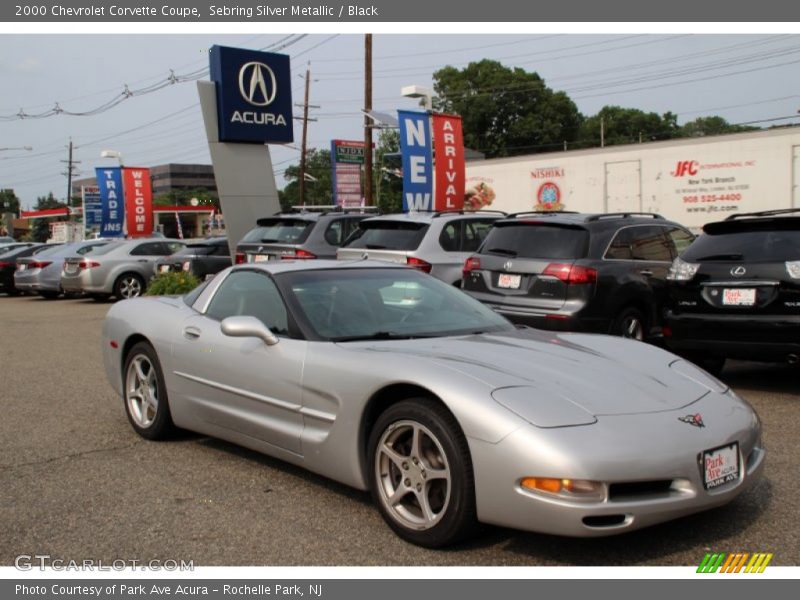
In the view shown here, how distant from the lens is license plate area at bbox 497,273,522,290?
8.54 metres

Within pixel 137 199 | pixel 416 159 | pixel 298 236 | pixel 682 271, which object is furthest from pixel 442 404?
pixel 137 199

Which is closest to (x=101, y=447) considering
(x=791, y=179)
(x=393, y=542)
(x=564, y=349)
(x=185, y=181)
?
(x=393, y=542)

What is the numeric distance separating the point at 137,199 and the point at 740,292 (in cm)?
2616

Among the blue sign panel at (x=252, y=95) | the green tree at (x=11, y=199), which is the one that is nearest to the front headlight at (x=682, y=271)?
the blue sign panel at (x=252, y=95)

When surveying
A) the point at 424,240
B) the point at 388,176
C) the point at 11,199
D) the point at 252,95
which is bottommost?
the point at 424,240

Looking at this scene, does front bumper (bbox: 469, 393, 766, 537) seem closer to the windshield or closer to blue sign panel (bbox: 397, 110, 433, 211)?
the windshield

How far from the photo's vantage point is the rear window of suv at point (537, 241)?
8406mm

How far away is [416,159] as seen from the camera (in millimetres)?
16969

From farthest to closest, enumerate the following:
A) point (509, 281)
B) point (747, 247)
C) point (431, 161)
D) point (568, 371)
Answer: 1. point (431, 161)
2. point (509, 281)
3. point (747, 247)
4. point (568, 371)

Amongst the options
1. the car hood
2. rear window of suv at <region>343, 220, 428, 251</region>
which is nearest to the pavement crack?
the car hood

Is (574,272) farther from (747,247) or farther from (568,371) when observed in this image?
(568,371)

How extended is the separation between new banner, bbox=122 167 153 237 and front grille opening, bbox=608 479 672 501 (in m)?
28.3

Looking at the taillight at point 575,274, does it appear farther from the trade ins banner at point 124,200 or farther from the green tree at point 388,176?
the green tree at point 388,176
